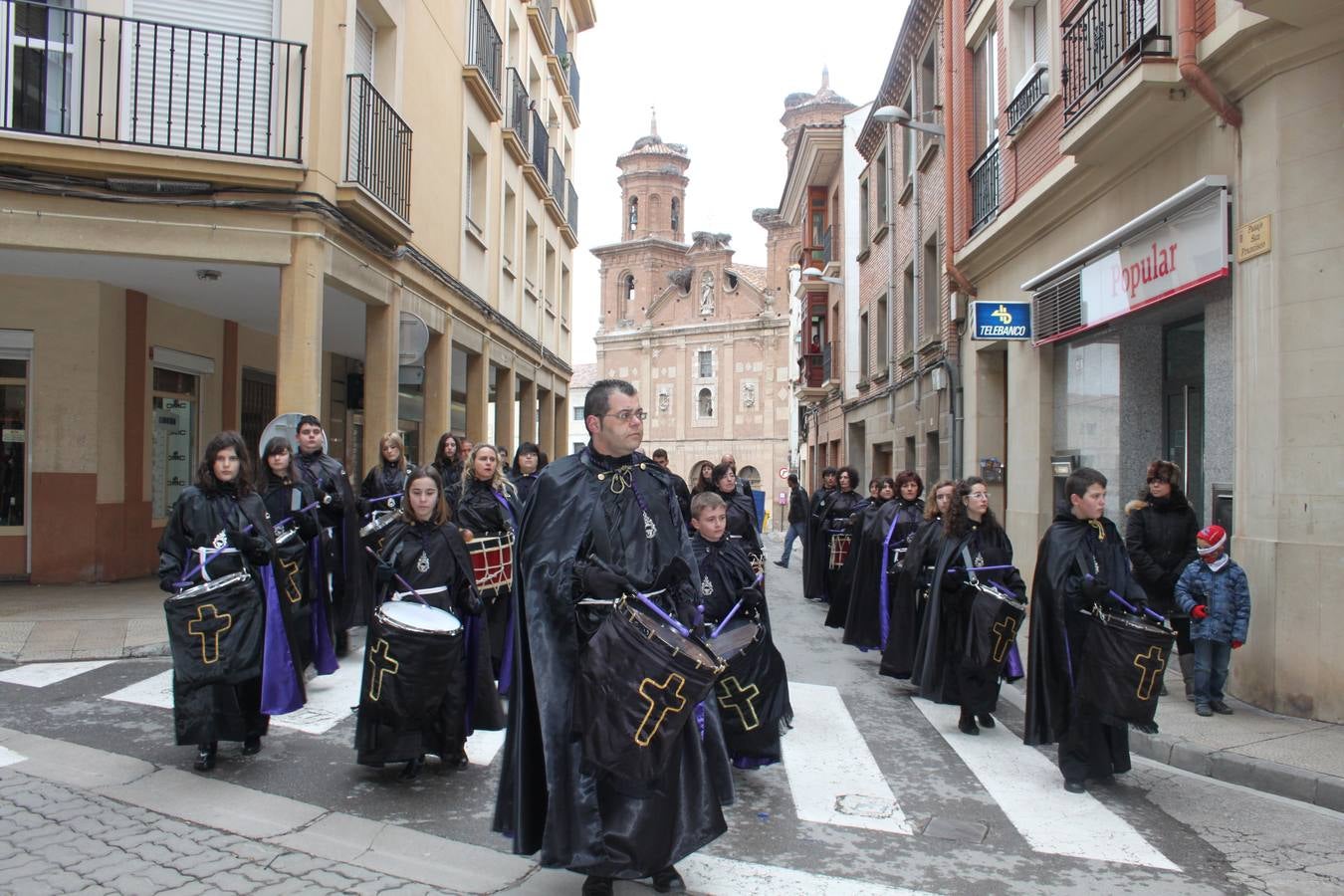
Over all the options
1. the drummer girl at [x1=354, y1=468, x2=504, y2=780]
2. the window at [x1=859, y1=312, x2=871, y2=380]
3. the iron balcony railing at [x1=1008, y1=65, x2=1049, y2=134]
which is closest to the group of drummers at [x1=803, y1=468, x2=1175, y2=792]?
the drummer girl at [x1=354, y1=468, x2=504, y2=780]

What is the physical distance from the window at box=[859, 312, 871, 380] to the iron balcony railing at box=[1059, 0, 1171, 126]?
14881 mm

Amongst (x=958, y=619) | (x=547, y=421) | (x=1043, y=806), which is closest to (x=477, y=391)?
(x=547, y=421)

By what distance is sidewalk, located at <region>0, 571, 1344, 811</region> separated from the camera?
18.4 feet

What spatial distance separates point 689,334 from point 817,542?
50.6 metres

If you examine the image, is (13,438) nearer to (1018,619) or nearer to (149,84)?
(149,84)

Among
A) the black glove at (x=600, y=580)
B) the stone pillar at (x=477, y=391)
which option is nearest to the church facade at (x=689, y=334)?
the stone pillar at (x=477, y=391)

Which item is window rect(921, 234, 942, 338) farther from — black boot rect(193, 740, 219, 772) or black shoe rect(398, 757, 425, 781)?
black boot rect(193, 740, 219, 772)

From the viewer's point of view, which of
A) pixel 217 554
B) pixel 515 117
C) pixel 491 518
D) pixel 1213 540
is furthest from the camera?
pixel 515 117

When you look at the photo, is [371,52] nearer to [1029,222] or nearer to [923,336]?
[1029,222]

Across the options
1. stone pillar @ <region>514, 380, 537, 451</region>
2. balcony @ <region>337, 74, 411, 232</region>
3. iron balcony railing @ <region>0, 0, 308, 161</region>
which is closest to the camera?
iron balcony railing @ <region>0, 0, 308, 161</region>

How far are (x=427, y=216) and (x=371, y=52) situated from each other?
234cm

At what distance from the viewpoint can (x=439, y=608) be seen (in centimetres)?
537

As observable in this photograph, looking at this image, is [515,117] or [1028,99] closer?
[1028,99]

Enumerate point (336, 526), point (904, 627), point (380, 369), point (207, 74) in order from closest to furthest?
point (336, 526) < point (904, 627) < point (207, 74) < point (380, 369)
